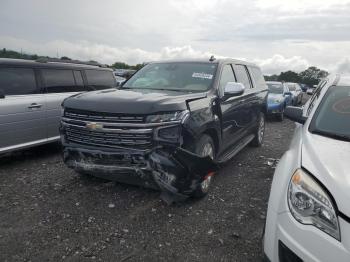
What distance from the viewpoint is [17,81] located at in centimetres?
543

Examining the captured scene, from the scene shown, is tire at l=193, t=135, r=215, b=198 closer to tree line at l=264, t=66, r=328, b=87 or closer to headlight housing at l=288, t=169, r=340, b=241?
headlight housing at l=288, t=169, r=340, b=241

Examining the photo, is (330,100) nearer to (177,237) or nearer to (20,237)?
(177,237)

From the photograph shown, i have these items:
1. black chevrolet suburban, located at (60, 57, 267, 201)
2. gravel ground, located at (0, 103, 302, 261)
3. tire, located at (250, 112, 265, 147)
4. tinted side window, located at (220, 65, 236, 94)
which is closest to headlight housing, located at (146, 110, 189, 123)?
black chevrolet suburban, located at (60, 57, 267, 201)

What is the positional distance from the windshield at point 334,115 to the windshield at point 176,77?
1.77 meters

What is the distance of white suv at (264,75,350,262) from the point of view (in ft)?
6.27

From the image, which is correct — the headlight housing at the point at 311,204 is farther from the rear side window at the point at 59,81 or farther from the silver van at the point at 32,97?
the rear side window at the point at 59,81

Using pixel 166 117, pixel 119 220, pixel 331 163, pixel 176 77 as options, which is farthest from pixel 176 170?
pixel 176 77

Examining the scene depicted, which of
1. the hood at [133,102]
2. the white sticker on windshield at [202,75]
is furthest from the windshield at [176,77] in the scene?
the hood at [133,102]

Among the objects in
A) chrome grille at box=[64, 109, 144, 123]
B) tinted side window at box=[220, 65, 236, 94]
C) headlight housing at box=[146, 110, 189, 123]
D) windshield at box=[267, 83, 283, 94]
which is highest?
tinted side window at box=[220, 65, 236, 94]

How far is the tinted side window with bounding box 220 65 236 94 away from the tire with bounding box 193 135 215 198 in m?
0.92

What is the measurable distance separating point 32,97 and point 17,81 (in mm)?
346

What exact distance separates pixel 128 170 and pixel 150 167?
0.92 ft

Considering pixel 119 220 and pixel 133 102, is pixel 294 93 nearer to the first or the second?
pixel 133 102

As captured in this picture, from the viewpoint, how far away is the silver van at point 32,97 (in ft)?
17.1
